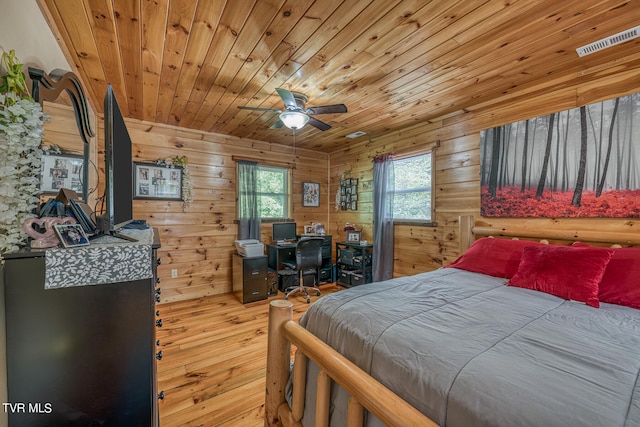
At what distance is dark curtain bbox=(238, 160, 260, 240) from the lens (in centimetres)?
396

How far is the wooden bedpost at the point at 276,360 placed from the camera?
1.34m

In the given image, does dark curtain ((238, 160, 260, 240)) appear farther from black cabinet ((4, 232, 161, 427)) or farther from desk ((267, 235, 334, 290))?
black cabinet ((4, 232, 161, 427))

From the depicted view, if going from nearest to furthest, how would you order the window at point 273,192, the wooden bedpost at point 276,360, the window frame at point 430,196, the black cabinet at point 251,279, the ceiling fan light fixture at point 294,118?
the wooden bedpost at point 276,360 < the ceiling fan light fixture at point 294,118 < the window frame at point 430,196 < the black cabinet at point 251,279 < the window at point 273,192

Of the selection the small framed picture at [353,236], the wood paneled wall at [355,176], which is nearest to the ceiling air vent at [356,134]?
the wood paneled wall at [355,176]

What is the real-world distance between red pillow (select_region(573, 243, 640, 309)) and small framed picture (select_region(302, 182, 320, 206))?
373cm

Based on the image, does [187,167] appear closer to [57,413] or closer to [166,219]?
[166,219]

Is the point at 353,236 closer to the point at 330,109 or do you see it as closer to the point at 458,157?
the point at 458,157

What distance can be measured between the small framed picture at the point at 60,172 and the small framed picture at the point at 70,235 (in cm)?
30

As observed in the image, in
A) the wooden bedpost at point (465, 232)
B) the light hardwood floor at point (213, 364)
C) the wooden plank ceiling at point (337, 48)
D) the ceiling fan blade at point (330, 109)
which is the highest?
the wooden plank ceiling at point (337, 48)

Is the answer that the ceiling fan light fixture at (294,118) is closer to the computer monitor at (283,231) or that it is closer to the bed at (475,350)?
the bed at (475,350)

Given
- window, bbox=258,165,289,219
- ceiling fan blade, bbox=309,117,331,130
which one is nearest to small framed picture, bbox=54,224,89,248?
ceiling fan blade, bbox=309,117,331,130

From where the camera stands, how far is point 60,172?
138 cm

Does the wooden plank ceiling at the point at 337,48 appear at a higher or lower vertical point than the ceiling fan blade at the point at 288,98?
higher

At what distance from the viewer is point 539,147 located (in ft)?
7.69
